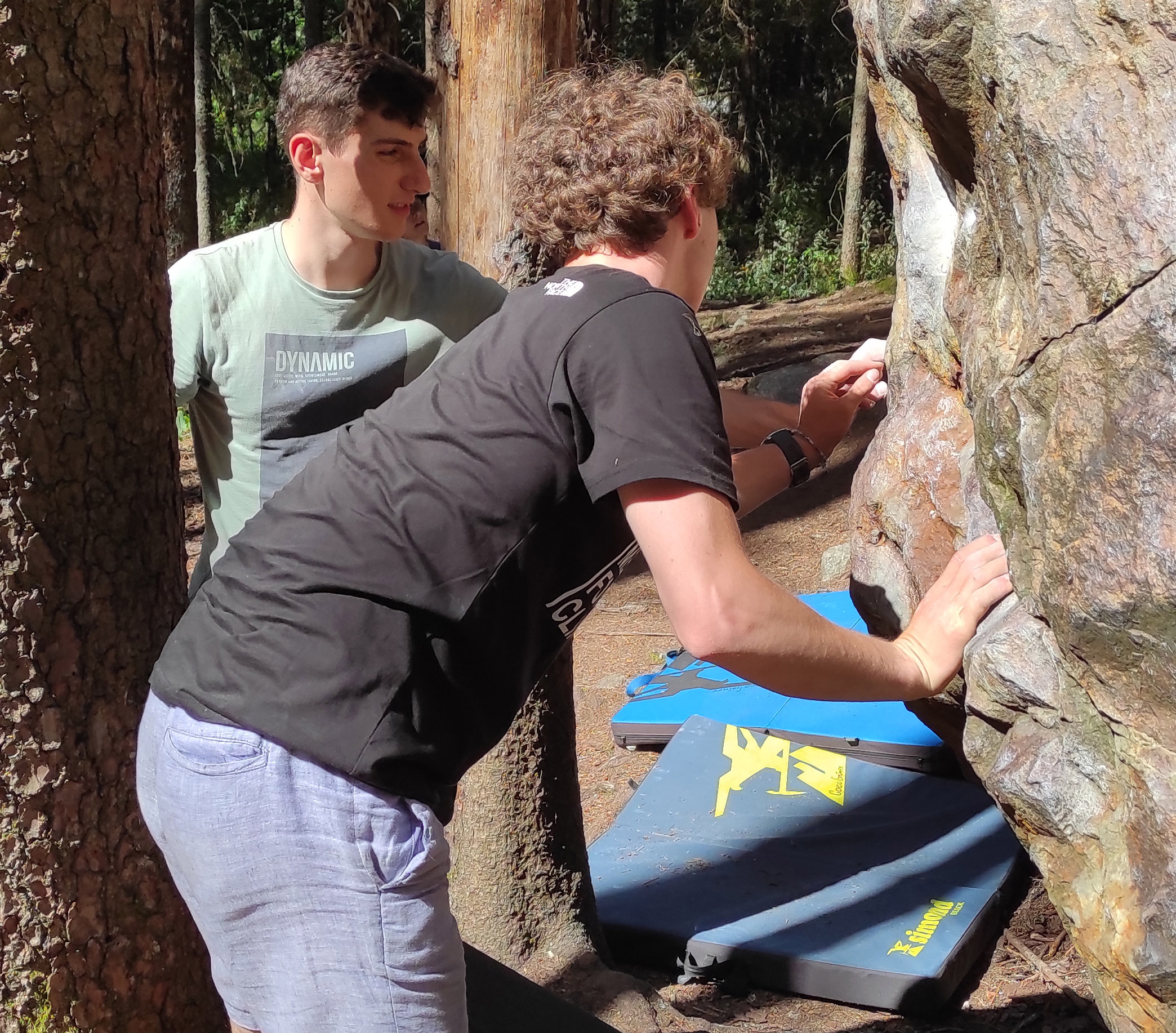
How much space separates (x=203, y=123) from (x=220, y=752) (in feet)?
32.9

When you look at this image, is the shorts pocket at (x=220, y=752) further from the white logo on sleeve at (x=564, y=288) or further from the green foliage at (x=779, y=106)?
the green foliage at (x=779, y=106)

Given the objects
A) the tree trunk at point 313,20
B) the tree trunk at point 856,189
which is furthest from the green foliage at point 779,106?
the tree trunk at point 313,20

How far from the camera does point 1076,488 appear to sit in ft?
5.70

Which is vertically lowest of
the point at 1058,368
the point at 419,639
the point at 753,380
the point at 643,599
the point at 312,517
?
the point at 643,599

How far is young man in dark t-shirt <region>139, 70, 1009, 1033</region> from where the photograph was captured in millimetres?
1593

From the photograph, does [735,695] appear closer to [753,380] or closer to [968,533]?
[968,533]

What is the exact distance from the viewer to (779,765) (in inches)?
163

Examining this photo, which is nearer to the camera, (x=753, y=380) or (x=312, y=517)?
(x=312, y=517)

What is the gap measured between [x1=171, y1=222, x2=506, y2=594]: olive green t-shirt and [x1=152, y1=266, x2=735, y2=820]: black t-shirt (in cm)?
92

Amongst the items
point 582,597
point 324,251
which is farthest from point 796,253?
point 582,597

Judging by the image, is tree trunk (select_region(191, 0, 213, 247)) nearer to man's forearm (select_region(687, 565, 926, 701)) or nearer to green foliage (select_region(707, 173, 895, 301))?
green foliage (select_region(707, 173, 895, 301))

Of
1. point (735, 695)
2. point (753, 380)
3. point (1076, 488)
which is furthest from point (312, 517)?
point (753, 380)

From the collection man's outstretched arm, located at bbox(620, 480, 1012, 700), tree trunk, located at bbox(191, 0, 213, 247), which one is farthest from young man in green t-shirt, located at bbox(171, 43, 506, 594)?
tree trunk, located at bbox(191, 0, 213, 247)

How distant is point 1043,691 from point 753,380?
20.3ft
